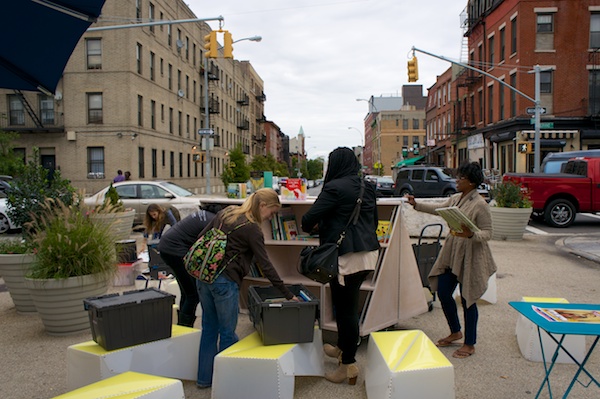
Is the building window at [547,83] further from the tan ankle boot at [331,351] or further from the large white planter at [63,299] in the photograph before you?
the large white planter at [63,299]

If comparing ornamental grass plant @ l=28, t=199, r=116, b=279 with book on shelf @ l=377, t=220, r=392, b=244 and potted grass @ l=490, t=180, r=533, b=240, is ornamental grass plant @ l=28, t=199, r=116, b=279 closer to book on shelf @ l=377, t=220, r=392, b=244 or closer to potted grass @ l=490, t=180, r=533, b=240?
book on shelf @ l=377, t=220, r=392, b=244

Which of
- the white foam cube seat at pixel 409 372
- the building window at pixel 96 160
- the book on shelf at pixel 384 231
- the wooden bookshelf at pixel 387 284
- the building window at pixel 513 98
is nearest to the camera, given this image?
the white foam cube seat at pixel 409 372

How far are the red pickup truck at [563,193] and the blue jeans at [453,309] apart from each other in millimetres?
11373

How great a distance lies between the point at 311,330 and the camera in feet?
14.7

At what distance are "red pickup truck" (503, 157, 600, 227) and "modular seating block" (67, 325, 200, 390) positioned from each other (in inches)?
521

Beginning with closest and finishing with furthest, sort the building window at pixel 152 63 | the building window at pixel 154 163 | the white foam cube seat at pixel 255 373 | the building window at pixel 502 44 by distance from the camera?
1. the white foam cube seat at pixel 255 373
2. the building window at pixel 502 44
3. the building window at pixel 152 63
4. the building window at pixel 154 163

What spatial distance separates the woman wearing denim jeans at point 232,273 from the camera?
434 cm

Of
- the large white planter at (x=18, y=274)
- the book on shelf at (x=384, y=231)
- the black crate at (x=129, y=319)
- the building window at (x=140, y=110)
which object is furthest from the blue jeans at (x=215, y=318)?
the building window at (x=140, y=110)

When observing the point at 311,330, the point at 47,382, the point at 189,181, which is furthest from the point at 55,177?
the point at 189,181

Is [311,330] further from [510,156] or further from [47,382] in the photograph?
[510,156]

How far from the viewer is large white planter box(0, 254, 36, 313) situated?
6.51m

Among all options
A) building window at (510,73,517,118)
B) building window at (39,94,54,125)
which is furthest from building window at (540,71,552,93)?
building window at (39,94,54,125)

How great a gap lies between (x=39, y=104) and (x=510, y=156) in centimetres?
2915

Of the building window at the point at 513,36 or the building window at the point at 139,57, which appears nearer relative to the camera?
the building window at the point at 513,36
